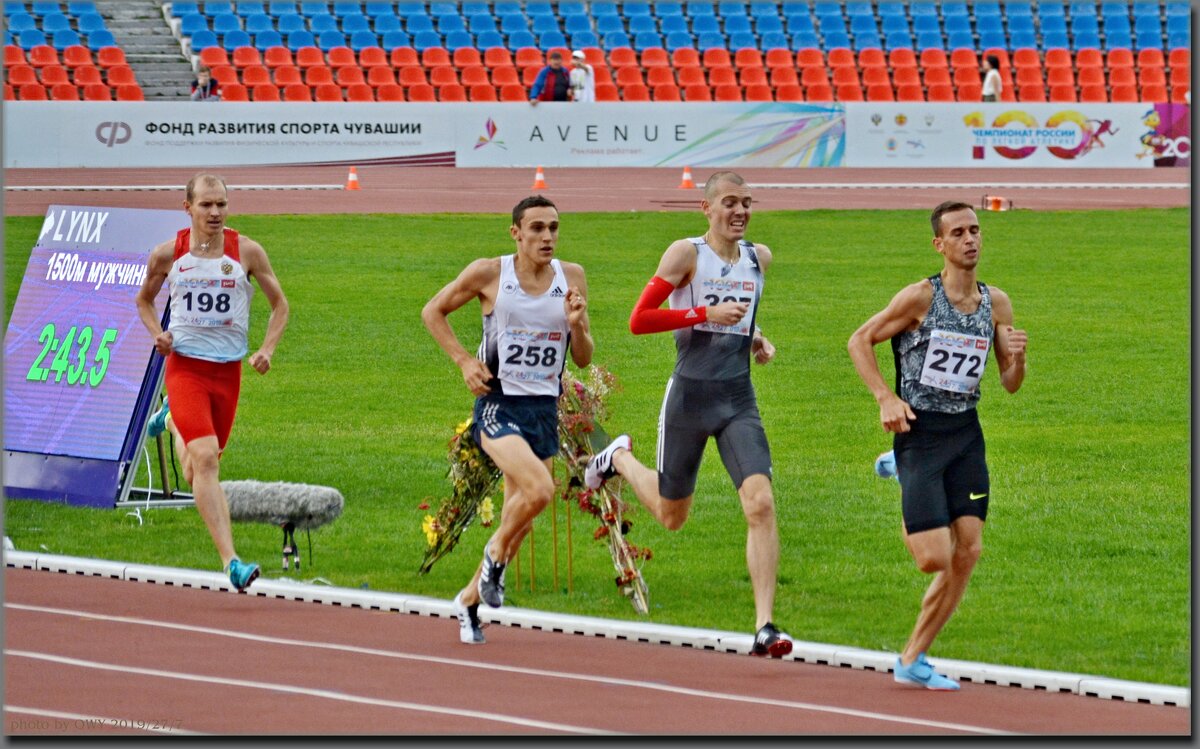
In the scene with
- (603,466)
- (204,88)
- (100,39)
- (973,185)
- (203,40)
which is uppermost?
(203,40)

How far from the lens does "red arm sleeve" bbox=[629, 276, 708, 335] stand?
8617 mm

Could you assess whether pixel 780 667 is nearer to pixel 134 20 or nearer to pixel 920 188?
pixel 920 188

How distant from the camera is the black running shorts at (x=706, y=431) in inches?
343

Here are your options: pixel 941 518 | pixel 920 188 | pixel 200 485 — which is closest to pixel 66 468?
pixel 200 485

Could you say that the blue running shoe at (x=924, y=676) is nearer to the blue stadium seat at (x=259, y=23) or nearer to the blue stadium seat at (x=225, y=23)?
the blue stadium seat at (x=225, y=23)

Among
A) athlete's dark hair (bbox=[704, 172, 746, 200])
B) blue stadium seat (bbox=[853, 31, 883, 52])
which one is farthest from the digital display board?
blue stadium seat (bbox=[853, 31, 883, 52])

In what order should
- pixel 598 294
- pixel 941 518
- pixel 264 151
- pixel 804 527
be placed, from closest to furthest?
pixel 941 518 < pixel 804 527 < pixel 598 294 < pixel 264 151

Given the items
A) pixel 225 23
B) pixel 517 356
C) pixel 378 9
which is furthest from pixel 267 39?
pixel 517 356

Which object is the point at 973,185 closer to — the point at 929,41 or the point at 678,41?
the point at 678,41

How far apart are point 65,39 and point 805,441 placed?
24.5 meters

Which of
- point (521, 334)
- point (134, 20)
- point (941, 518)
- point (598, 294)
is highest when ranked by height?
point (134, 20)

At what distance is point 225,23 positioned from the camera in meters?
38.2

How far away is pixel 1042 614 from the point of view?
9.74 meters

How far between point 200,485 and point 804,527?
4.10 m
